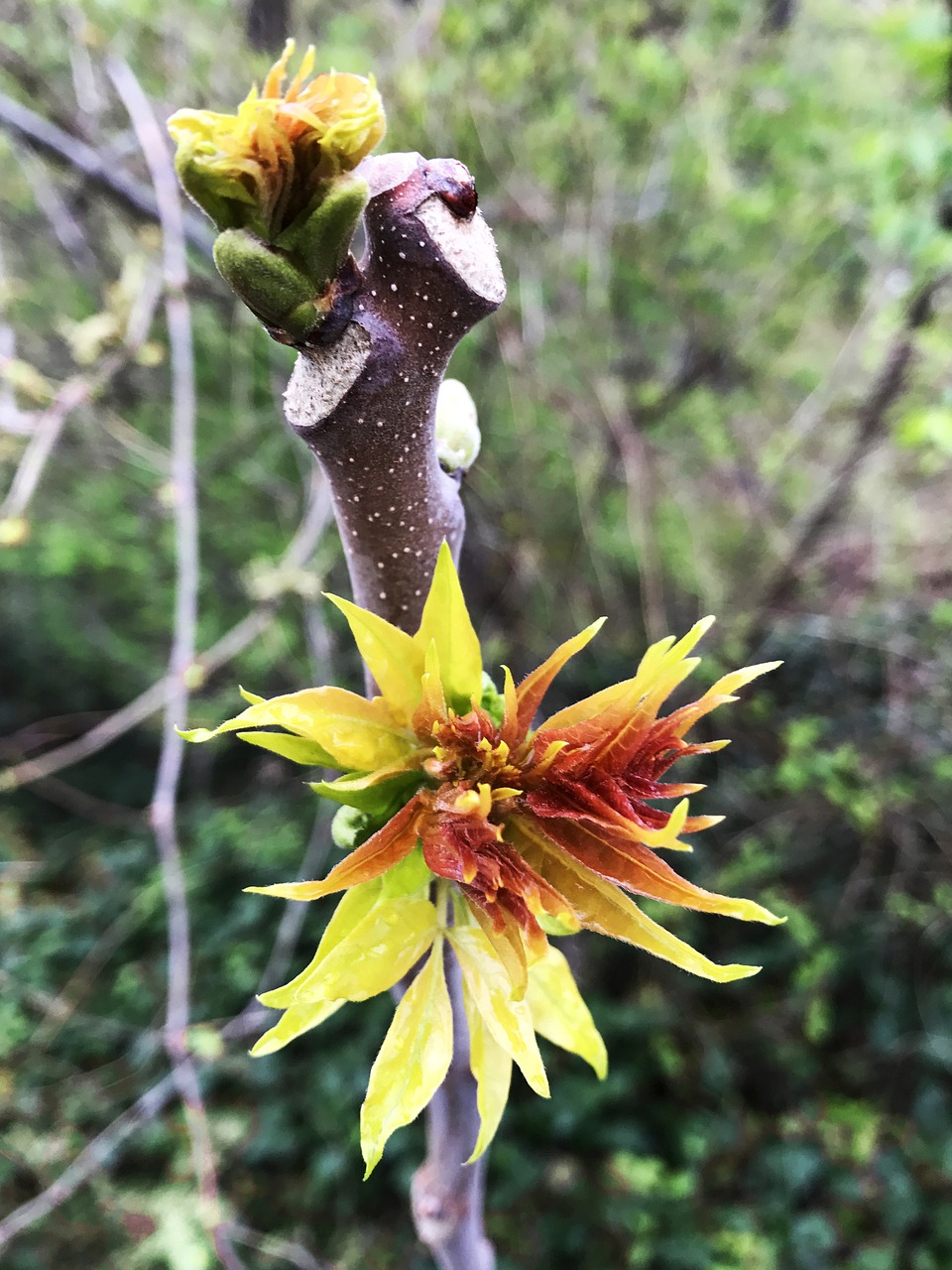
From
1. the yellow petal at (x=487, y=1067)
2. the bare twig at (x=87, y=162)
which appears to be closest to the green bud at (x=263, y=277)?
the yellow petal at (x=487, y=1067)

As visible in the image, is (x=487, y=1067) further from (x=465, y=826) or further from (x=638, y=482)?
(x=638, y=482)

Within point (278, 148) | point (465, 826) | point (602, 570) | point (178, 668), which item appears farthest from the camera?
point (602, 570)

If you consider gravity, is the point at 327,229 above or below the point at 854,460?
above

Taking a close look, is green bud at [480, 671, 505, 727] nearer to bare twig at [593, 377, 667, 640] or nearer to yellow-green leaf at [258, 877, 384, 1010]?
yellow-green leaf at [258, 877, 384, 1010]

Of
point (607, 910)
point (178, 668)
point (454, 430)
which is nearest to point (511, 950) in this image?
point (607, 910)

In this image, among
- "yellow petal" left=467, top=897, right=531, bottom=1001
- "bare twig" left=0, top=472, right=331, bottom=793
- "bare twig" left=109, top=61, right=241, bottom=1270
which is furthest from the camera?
"bare twig" left=0, top=472, right=331, bottom=793

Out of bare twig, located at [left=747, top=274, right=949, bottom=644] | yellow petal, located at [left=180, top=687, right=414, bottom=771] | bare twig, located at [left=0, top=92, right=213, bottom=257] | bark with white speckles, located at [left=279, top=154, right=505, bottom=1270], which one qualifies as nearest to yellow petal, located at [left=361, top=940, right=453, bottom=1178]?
yellow petal, located at [left=180, top=687, right=414, bottom=771]

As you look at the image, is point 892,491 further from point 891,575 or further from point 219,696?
point 219,696
